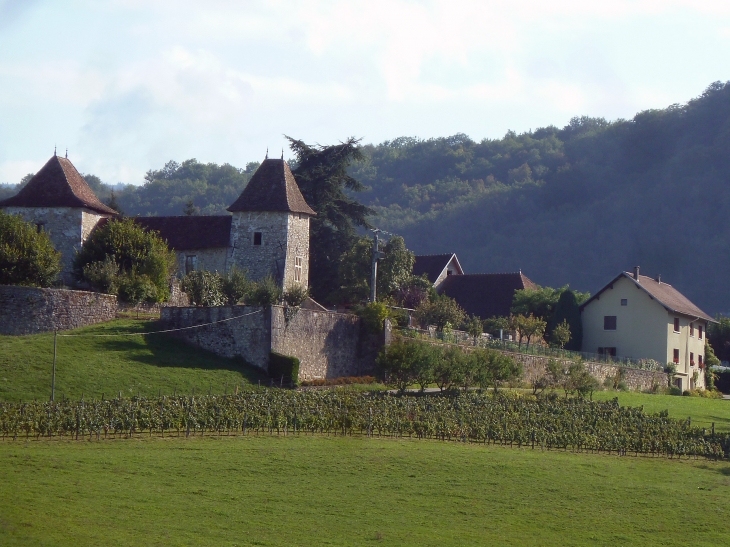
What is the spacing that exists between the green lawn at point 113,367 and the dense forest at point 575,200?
67.9 metres

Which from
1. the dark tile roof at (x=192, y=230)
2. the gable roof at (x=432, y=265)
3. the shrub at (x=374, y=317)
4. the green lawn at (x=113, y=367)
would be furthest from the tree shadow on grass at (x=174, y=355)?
the gable roof at (x=432, y=265)

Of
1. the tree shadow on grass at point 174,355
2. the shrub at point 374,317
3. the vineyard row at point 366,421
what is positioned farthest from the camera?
the shrub at point 374,317

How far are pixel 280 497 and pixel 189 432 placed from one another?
672cm

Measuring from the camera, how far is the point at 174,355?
3706cm

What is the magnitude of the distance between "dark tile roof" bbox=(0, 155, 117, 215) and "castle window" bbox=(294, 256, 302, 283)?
9.25m

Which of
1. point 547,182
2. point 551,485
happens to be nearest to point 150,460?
point 551,485

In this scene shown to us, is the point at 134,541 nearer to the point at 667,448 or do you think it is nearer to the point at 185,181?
the point at 667,448

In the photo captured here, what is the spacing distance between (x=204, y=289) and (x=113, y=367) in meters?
9.24

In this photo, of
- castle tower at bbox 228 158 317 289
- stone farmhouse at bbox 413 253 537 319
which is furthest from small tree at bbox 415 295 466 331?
Answer: stone farmhouse at bbox 413 253 537 319

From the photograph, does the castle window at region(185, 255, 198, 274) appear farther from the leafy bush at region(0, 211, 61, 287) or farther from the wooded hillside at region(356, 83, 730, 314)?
the wooded hillside at region(356, 83, 730, 314)

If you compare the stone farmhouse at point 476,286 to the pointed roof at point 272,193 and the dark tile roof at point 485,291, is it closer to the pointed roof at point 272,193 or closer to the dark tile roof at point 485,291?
the dark tile roof at point 485,291

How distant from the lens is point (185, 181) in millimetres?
134375

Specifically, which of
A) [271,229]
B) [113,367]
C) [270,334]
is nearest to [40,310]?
[113,367]

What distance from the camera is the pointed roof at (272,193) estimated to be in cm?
4825
